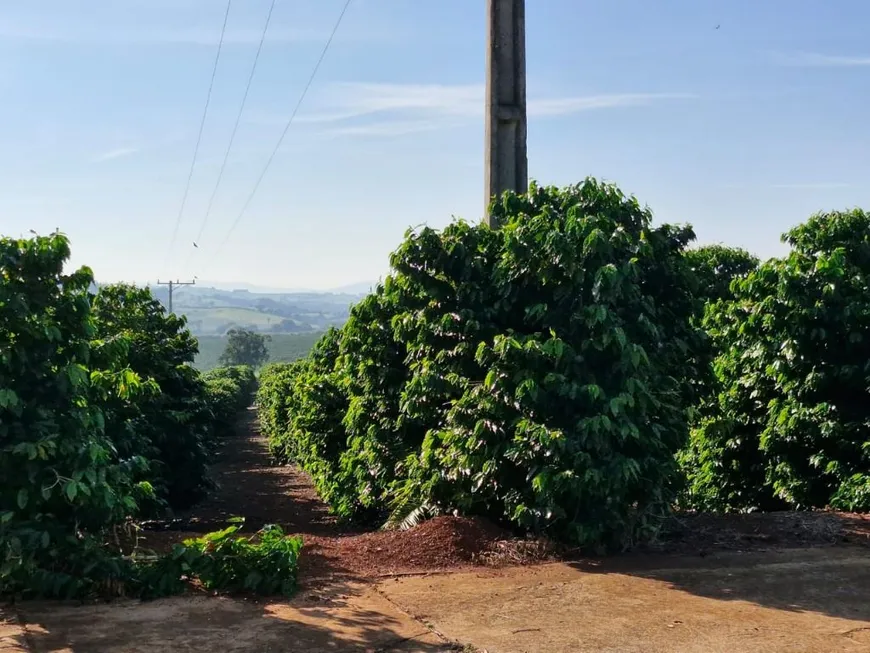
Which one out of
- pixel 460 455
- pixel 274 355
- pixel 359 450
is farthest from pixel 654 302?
pixel 274 355

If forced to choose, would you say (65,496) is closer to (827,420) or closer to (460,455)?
(460,455)

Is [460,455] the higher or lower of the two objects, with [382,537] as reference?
higher

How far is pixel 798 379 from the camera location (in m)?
9.66

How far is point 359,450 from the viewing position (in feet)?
34.4

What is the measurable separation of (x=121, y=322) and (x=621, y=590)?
34.1 feet

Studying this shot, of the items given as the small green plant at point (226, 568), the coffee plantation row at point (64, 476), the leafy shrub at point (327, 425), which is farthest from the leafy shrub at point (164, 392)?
the small green plant at point (226, 568)

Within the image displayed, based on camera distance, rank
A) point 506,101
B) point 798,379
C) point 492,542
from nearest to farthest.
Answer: point 492,542 < point 506,101 < point 798,379

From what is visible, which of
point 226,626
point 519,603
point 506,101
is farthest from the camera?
point 506,101

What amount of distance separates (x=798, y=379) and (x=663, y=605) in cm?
493

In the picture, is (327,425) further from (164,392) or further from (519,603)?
(519,603)

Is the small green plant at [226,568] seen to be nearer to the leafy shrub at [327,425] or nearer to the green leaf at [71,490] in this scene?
the green leaf at [71,490]

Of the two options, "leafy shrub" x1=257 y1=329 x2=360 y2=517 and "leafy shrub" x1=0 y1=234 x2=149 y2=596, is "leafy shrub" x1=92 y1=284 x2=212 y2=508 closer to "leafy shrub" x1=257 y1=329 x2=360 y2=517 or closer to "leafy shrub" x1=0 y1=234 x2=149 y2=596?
"leafy shrub" x1=257 y1=329 x2=360 y2=517

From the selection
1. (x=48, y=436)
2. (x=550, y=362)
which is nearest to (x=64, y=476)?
(x=48, y=436)

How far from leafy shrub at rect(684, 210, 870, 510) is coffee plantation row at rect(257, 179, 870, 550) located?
0.9 inches
